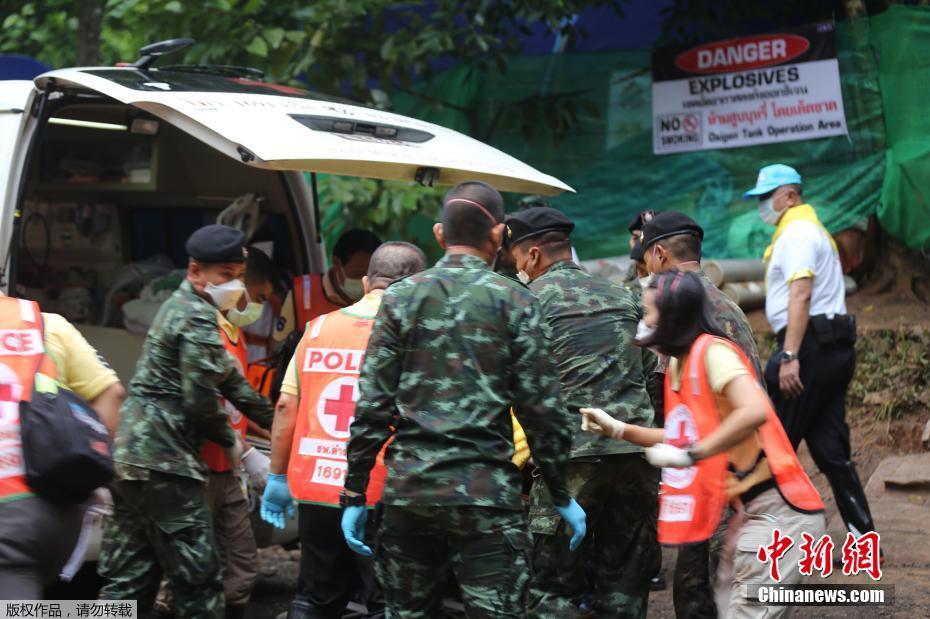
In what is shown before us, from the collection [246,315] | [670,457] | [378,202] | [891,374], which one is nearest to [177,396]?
[246,315]

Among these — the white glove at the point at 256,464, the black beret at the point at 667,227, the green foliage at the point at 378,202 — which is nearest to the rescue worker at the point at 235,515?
the white glove at the point at 256,464

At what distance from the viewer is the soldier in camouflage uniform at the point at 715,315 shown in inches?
201

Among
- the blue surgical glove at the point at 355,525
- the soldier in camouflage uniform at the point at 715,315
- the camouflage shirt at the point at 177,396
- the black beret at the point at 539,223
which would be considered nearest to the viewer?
the blue surgical glove at the point at 355,525

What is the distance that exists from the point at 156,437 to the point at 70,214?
400 cm

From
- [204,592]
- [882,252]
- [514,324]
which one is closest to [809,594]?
[514,324]

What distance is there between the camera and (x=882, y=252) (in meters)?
9.57

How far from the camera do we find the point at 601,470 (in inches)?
197

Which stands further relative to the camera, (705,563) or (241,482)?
(241,482)

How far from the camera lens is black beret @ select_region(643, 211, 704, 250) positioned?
209 inches

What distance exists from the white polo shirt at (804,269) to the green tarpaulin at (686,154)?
255 centimetres

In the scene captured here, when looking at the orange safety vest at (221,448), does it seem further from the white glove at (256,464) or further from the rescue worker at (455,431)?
the rescue worker at (455,431)

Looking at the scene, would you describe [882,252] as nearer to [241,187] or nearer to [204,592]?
[241,187]

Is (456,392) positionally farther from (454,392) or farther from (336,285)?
(336,285)

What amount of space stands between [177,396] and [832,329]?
11.7ft
